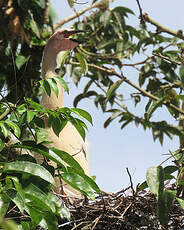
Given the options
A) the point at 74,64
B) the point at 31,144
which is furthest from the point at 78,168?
the point at 74,64

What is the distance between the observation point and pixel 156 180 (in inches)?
48.1

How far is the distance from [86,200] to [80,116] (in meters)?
0.32

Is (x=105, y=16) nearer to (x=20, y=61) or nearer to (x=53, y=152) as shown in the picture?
(x=20, y=61)

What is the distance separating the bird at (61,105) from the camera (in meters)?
2.35

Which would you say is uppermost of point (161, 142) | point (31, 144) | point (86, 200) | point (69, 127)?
point (161, 142)

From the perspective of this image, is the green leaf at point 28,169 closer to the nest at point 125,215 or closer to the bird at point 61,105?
the nest at point 125,215

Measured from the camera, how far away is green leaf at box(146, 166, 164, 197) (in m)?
1.20

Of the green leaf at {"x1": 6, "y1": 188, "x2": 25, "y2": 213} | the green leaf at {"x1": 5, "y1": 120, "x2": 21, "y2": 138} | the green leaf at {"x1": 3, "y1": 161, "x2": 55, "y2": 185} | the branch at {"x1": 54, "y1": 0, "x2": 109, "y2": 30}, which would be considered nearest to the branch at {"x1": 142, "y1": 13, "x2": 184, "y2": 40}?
the branch at {"x1": 54, "y1": 0, "x2": 109, "y2": 30}

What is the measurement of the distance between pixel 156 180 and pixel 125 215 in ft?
0.98

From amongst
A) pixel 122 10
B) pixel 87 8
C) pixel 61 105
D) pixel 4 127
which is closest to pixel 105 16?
pixel 122 10

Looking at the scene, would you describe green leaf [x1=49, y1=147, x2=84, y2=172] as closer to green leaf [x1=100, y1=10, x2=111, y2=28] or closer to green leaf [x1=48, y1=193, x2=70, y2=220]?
green leaf [x1=48, y1=193, x2=70, y2=220]

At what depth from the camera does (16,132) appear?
4.04 ft

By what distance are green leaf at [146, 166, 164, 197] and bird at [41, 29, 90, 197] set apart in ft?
3.21

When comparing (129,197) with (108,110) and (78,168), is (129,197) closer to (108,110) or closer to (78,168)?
(78,168)
